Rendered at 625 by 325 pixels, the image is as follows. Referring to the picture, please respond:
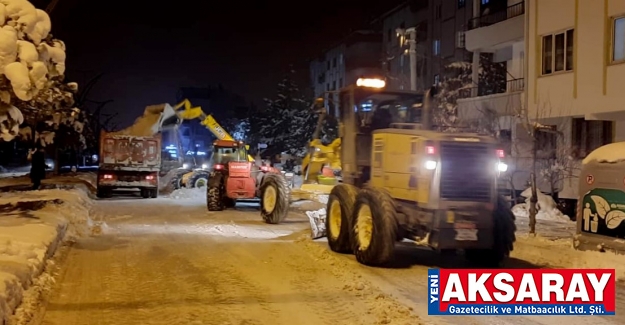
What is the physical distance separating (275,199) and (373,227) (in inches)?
316

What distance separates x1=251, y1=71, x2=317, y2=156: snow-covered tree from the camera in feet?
176

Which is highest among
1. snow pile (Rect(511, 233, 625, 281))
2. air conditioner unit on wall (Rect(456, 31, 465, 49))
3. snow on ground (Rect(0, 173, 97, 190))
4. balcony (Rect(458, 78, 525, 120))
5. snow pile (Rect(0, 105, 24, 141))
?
air conditioner unit on wall (Rect(456, 31, 465, 49))

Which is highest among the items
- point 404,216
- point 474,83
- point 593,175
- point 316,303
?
point 474,83

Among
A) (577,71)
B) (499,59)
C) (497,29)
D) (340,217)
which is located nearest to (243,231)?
(340,217)

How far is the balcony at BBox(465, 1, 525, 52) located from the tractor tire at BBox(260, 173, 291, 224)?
13.0 meters

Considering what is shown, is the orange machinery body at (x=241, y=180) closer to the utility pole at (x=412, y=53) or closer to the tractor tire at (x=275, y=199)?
the tractor tire at (x=275, y=199)

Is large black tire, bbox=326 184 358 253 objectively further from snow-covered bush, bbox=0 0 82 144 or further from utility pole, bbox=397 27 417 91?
utility pole, bbox=397 27 417 91

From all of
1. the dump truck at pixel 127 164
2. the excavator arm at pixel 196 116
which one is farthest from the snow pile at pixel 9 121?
the excavator arm at pixel 196 116

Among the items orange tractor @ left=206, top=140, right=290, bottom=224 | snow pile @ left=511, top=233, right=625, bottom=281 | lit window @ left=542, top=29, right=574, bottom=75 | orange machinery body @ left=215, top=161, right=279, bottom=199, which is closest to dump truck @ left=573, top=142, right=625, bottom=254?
snow pile @ left=511, top=233, right=625, bottom=281

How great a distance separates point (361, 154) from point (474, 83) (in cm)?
1846

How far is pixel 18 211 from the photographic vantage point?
18.0 meters

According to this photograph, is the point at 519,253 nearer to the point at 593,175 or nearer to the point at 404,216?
the point at 593,175

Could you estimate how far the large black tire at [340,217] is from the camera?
13.4m

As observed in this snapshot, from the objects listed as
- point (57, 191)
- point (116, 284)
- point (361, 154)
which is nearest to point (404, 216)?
point (361, 154)
